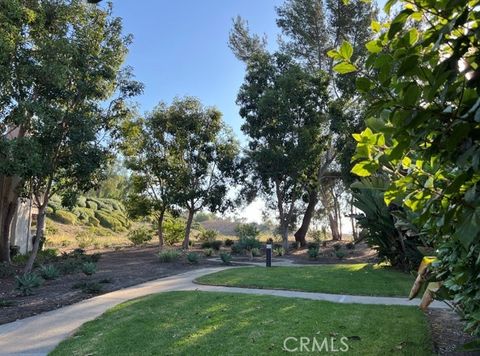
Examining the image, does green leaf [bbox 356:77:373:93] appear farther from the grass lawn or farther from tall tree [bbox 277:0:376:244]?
tall tree [bbox 277:0:376:244]

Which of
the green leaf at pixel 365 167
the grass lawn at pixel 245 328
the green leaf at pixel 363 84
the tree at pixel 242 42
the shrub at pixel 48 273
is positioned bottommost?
the grass lawn at pixel 245 328

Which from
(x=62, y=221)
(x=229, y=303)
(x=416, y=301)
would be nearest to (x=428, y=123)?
(x=229, y=303)

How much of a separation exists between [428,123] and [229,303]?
21.9 ft

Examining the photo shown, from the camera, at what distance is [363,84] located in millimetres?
1291

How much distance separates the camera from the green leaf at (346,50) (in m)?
1.40

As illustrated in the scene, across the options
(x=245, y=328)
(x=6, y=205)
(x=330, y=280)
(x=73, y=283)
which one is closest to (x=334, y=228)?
(x=330, y=280)

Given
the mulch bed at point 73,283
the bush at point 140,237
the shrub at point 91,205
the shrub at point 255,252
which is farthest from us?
the shrub at point 91,205

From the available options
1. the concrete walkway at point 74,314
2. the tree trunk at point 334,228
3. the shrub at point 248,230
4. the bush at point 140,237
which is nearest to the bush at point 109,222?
the bush at point 140,237

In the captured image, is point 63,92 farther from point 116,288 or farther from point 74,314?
point 74,314

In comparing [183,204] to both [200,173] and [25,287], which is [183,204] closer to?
[200,173]

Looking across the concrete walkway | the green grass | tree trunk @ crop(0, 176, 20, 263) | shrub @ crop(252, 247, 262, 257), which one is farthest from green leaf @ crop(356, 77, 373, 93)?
shrub @ crop(252, 247, 262, 257)

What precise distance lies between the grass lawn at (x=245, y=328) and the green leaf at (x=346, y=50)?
4045 millimetres

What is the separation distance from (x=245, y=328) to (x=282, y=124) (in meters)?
15.7

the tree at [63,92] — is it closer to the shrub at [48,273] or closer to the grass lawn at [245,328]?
the shrub at [48,273]
